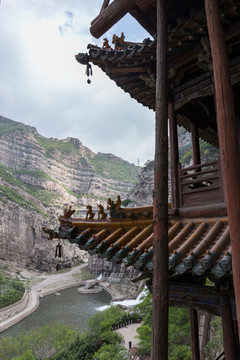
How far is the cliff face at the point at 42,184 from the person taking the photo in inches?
2099

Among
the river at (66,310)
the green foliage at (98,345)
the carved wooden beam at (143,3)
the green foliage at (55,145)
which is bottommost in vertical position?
the river at (66,310)

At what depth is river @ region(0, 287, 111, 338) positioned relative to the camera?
1051 inches

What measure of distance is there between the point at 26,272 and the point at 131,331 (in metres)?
35.2

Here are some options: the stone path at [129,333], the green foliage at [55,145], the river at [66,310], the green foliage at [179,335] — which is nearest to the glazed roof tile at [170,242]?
the green foliage at [179,335]

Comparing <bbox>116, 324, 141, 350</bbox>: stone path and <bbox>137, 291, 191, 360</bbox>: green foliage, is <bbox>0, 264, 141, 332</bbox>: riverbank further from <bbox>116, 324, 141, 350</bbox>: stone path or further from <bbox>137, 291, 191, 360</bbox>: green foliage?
<bbox>137, 291, 191, 360</bbox>: green foliage

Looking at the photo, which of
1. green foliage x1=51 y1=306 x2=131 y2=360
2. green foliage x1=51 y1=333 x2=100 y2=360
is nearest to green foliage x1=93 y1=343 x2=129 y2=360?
green foliage x1=51 y1=306 x2=131 y2=360

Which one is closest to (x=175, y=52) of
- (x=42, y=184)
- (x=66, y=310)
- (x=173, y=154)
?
(x=173, y=154)

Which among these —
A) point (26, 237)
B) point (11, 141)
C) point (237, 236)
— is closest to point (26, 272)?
point (26, 237)

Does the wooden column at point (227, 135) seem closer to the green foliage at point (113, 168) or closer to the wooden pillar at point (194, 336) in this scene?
the wooden pillar at point (194, 336)

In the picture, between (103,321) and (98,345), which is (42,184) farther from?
(98,345)

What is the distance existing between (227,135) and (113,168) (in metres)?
126

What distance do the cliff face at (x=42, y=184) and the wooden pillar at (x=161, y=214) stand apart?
3964 centimetres

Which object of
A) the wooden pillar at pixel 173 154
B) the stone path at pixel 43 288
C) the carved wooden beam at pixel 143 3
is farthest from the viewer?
the stone path at pixel 43 288

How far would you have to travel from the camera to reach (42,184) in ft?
266
